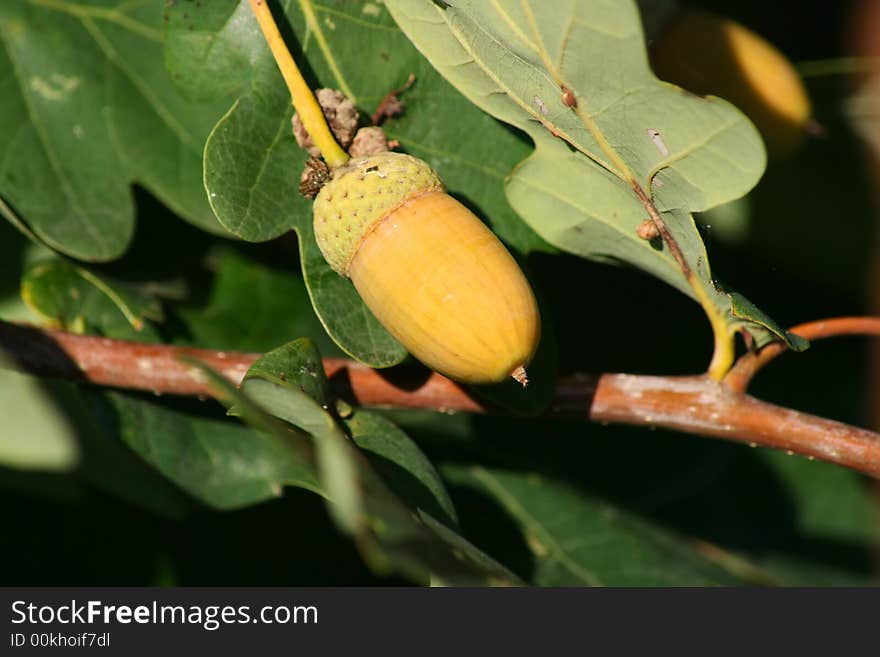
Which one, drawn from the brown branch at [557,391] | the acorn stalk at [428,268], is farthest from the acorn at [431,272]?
the brown branch at [557,391]

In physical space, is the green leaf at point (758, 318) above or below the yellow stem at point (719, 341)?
above

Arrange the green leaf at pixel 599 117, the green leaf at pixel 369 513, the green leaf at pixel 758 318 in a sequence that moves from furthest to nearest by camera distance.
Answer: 1. the green leaf at pixel 758 318
2. the green leaf at pixel 599 117
3. the green leaf at pixel 369 513

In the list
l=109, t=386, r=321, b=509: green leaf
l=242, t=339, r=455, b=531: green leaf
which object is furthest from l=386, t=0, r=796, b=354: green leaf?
l=109, t=386, r=321, b=509: green leaf

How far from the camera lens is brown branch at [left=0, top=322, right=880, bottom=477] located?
3.80ft

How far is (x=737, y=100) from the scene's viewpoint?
135 centimetres

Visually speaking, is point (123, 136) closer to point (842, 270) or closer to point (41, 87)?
point (41, 87)

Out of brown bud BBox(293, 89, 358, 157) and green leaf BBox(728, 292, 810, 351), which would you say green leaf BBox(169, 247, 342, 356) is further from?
green leaf BBox(728, 292, 810, 351)

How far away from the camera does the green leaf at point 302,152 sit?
111 centimetres

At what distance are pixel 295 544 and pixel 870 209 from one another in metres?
1.23

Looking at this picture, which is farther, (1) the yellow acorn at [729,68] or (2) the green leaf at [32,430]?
(2) the green leaf at [32,430]

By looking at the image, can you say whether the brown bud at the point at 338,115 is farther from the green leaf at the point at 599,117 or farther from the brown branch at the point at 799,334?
the brown branch at the point at 799,334

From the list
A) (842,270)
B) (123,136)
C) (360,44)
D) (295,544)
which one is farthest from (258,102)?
(842,270)

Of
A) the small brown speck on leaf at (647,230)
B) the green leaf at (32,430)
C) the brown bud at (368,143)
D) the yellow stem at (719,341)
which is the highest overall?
the brown bud at (368,143)

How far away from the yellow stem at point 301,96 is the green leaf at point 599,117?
13 centimetres
